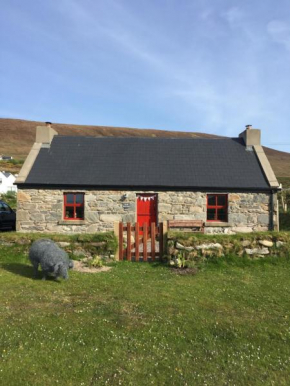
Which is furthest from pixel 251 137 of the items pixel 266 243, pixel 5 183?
pixel 5 183

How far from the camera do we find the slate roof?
53.9 ft

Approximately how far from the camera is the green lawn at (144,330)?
14.1 feet

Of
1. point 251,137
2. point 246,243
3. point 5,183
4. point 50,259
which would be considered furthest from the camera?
point 5,183

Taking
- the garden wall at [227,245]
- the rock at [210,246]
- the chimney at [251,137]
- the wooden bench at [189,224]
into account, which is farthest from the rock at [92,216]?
the chimney at [251,137]

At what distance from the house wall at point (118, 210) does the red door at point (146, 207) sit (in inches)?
12.8

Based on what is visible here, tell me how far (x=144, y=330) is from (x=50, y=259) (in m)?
3.93

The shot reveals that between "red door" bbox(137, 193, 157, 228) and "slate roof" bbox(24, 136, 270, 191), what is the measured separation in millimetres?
604

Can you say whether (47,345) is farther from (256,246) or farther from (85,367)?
A: (256,246)

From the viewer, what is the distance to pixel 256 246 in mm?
10852

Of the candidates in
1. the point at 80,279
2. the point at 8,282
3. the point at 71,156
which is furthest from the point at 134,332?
the point at 71,156

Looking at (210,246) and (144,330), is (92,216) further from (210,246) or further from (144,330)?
(144,330)

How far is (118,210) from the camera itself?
1628 cm

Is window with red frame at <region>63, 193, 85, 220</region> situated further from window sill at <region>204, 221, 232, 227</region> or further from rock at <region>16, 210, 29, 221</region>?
window sill at <region>204, 221, 232, 227</region>

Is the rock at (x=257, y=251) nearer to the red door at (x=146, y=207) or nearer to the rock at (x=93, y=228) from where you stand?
the red door at (x=146, y=207)
